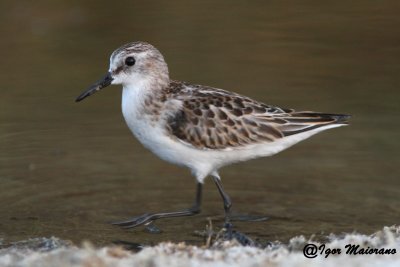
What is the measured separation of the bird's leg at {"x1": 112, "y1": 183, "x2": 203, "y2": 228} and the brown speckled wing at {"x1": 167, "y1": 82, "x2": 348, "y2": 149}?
1.80ft

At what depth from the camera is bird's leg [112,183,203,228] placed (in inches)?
321

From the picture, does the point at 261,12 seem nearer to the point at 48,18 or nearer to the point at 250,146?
the point at 48,18

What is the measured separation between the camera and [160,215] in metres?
8.27

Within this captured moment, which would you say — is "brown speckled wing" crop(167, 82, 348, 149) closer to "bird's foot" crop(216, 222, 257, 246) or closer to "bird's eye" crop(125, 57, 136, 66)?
"bird's eye" crop(125, 57, 136, 66)

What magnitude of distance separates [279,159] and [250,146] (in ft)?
5.51

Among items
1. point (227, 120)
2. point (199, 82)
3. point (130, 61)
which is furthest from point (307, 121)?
point (199, 82)

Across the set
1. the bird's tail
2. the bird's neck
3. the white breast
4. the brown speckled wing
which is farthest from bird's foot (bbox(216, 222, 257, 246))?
the bird's neck

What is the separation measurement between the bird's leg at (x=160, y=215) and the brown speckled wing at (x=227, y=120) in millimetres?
547

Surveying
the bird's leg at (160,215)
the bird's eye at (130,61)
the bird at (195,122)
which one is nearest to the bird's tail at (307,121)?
the bird at (195,122)

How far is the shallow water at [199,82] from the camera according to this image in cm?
848

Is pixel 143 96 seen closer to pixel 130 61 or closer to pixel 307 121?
pixel 130 61

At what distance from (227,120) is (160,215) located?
3.31 feet

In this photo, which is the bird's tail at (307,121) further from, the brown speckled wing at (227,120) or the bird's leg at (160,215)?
the bird's leg at (160,215)

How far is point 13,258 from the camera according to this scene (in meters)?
6.01
